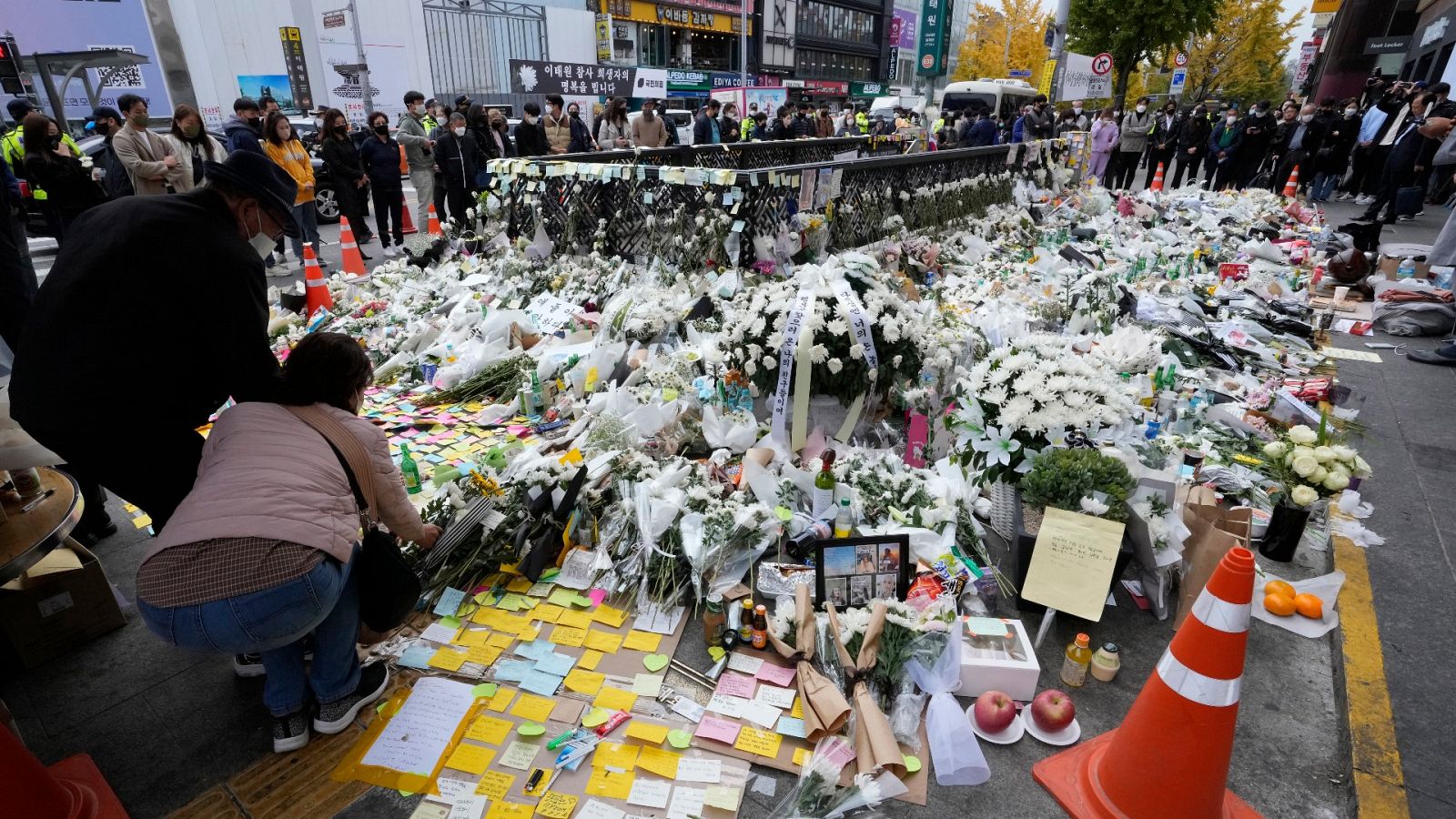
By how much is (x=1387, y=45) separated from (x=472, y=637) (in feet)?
117

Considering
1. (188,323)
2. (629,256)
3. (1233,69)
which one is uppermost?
(1233,69)

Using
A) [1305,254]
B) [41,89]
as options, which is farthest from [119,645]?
[41,89]

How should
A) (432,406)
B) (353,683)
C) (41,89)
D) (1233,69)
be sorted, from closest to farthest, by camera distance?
(353,683) → (432,406) → (41,89) → (1233,69)

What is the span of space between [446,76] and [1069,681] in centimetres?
2936

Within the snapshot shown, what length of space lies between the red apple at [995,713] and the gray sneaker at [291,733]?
2.27 m

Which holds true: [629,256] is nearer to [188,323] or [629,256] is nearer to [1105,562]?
[188,323]

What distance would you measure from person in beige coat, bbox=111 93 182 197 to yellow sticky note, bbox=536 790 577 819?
719cm

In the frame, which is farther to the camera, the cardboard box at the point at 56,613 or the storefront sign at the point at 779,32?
the storefront sign at the point at 779,32

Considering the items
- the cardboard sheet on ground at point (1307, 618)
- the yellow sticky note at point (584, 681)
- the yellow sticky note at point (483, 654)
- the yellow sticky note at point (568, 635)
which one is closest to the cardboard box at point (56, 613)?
the yellow sticky note at point (483, 654)

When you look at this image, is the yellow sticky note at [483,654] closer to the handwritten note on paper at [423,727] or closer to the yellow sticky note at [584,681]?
the handwritten note on paper at [423,727]

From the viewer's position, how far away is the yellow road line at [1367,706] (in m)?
2.18

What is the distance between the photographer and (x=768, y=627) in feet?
9.04

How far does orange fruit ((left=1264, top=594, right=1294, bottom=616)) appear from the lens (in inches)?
115

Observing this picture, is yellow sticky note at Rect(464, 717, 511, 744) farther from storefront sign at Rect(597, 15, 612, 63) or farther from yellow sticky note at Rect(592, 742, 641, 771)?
storefront sign at Rect(597, 15, 612, 63)
